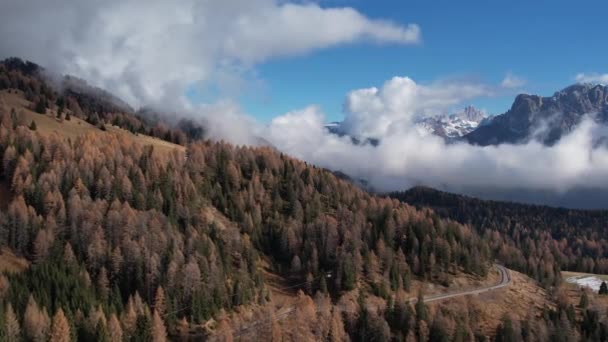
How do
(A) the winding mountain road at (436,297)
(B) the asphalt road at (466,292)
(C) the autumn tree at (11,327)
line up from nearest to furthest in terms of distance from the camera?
(C) the autumn tree at (11,327), (A) the winding mountain road at (436,297), (B) the asphalt road at (466,292)

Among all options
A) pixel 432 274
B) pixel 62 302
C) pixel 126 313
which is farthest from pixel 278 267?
pixel 62 302

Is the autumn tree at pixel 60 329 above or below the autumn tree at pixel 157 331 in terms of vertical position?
above

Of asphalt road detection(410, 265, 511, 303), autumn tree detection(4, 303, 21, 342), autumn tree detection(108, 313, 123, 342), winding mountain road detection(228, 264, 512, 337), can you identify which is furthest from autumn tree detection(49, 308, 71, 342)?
asphalt road detection(410, 265, 511, 303)

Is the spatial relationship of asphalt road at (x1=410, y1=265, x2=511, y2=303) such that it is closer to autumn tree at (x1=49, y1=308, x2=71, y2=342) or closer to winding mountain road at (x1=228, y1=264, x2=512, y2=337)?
winding mountain road at (x1=228, y1=264, x2=512, y2=337)

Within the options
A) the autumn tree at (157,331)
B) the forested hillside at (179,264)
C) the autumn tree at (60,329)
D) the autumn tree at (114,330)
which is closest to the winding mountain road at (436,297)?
the forested hillside at (179,264)

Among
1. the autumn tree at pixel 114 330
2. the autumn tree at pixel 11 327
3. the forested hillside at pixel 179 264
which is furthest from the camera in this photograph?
the forested hillside at pixel 179 264

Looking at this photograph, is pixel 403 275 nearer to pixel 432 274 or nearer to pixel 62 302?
pixel 432 274

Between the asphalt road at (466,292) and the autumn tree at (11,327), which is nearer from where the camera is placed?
the autumn tree at (11,327)

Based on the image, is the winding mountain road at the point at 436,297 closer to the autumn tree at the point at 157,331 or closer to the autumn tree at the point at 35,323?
the autumn tree at the point at 157,331
